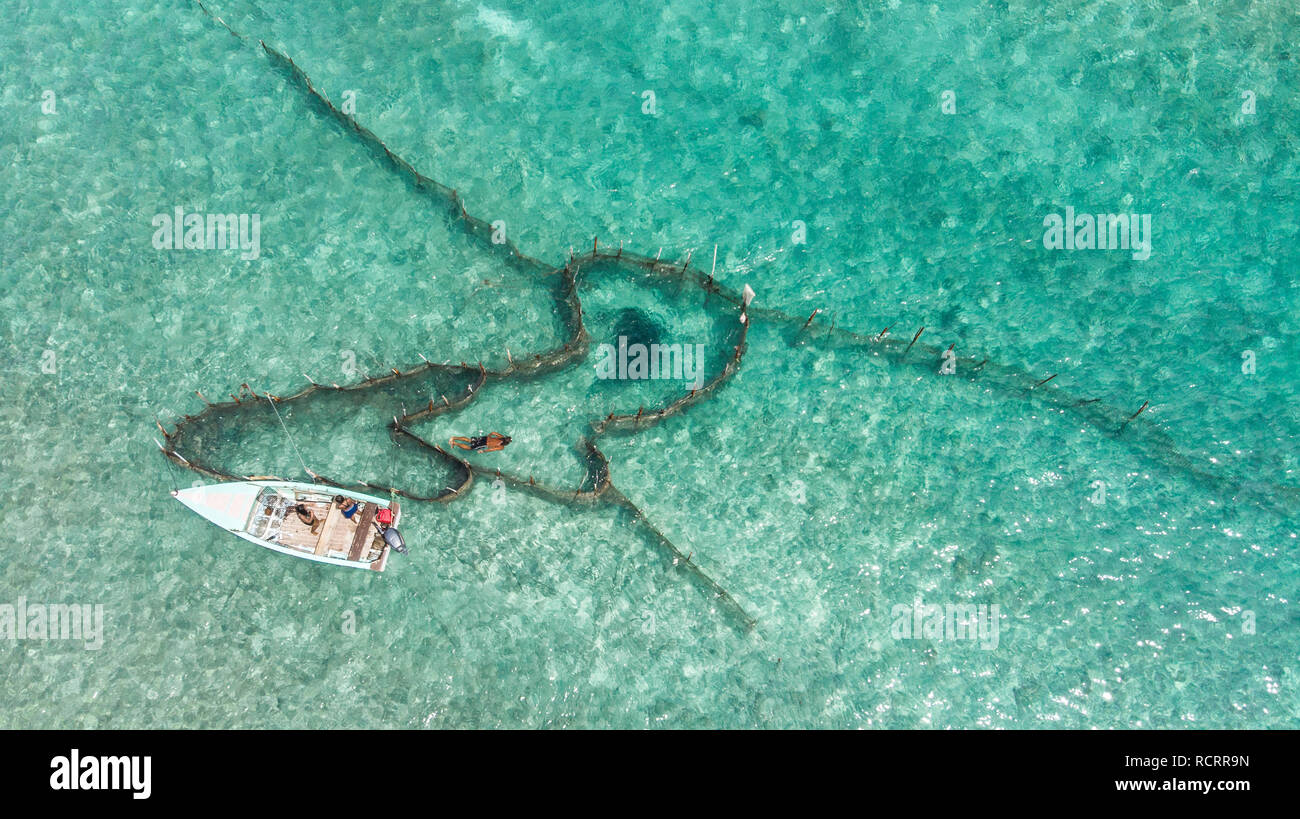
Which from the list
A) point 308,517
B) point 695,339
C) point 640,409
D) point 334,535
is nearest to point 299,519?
point 308,517

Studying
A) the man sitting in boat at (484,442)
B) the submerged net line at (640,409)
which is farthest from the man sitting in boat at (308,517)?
the man sitting in boat at (484,442)

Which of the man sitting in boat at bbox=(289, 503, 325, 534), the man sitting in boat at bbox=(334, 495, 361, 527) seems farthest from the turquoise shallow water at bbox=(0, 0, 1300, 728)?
the man sitting in boat at bbox=(334, 495, 361, 527)

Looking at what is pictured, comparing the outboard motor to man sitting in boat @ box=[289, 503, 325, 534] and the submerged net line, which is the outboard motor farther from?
man sitting in boat @ box=[289, 503, 325, 534]

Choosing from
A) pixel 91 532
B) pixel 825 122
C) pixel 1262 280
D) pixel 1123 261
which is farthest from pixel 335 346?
pixel 1262 280

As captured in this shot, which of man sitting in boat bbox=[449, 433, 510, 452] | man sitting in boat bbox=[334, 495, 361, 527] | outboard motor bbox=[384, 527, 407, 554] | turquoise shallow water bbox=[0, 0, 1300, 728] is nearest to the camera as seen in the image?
turquoise shallow water bbox=[0, 0, 1300, 728]

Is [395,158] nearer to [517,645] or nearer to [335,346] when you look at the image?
[335,346]

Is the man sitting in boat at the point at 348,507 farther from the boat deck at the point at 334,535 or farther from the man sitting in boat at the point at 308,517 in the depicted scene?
the man sitting in boat at the point at 308,517
